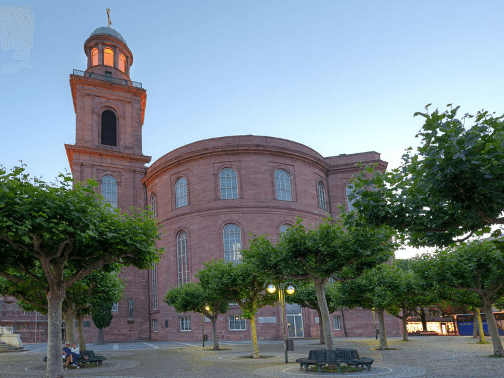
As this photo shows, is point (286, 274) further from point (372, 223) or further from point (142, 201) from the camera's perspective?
point (142, 201)

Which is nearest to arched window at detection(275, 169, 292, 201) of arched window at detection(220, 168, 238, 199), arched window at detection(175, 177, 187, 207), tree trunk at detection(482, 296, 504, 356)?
arched window at detection(220, 168, 238, 199)

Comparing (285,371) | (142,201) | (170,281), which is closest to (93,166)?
(142,201)

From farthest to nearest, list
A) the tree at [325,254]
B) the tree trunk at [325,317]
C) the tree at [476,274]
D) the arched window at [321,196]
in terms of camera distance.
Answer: the arched window at [321,196] < the tree at [476,274] < the tree trunk at [325,317] < the tree at [325,254]

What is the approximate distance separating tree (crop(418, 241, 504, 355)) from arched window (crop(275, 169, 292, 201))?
2270 cm

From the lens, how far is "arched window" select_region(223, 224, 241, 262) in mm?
40531

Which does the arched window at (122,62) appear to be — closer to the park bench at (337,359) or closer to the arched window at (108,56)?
the arched window at (108,56)

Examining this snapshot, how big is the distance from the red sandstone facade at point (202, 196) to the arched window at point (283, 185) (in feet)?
0.33

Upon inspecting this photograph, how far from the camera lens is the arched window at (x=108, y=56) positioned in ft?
176

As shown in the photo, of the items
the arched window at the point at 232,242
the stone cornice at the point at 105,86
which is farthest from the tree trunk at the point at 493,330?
the stone cornice at the point at 105,86

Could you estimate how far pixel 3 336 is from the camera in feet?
113

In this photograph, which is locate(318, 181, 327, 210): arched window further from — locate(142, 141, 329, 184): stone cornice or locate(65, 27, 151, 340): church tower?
locate(65, 27, 151, 340): church tower

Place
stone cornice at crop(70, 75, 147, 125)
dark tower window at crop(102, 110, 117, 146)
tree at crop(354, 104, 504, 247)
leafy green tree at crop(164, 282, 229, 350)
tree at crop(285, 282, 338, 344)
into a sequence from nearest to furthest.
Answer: tree at crop(354, 104, 504, 247), leafy green tree at crop(164, 282, 229, 350), tree at crop(285, 282, 338, 344), stone cornice at crop(70, 75, 147, 125), dark tower window at crop(102, 110, 117, 146)

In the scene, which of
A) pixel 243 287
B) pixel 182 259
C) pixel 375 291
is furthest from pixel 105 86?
pixel 375 291

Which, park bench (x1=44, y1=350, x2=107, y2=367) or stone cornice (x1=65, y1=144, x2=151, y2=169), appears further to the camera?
stone cornice (x1=65, y1=144, x2=151, y2=169)
